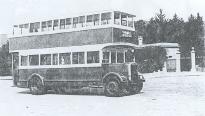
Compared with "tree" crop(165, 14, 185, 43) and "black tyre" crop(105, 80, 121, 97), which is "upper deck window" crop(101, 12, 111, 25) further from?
"tree" crop(165, 14, 185, 43)

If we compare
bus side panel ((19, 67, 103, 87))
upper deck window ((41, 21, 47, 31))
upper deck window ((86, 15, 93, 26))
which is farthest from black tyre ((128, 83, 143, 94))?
upper deck window ((41, 21, 47, 31))

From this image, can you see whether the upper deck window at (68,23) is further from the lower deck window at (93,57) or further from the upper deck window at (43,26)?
the lower deck window at (93,57)

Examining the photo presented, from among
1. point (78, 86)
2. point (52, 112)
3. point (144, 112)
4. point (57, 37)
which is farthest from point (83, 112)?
point (57, 37)

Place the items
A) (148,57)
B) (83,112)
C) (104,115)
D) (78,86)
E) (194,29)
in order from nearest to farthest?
(104,115) < (83,112) < (78,86) < (148,57) < (194,29)

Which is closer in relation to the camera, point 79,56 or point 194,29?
point 79,56

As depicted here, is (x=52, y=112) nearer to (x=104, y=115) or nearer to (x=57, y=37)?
(x=104, y=115)

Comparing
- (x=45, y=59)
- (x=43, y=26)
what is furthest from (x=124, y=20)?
(x=45, y=59)

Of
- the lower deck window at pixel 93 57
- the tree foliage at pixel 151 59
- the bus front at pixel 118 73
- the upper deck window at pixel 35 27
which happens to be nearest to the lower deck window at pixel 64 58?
the lower deck window at pixel 93 57

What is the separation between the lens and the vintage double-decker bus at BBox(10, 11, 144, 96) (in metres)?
15.6

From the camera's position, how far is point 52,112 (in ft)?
36.1

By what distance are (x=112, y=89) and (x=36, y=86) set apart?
4.27m

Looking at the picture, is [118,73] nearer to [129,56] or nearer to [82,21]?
[129,56]

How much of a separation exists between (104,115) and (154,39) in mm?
39341

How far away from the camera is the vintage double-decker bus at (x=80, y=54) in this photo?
1561 cm
